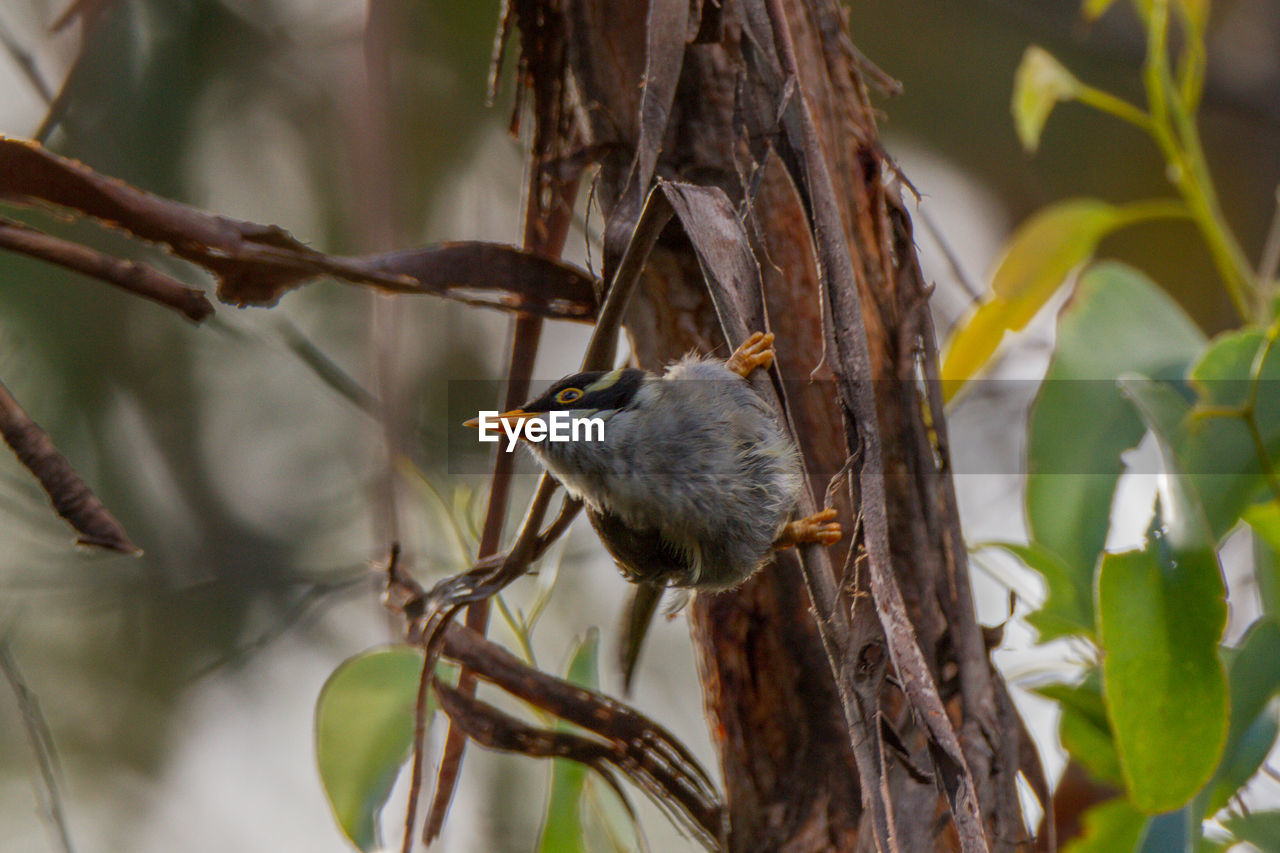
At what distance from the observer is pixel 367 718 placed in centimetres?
137

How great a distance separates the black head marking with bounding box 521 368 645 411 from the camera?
1040 millimetres

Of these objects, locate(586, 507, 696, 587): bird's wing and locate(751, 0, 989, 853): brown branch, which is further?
locate(586, 507, 696, 587): bird's wing

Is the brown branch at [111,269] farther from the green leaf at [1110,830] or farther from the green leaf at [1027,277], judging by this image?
the green leaf at [1110,830]

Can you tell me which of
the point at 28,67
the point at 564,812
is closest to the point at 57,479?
the point at 564,812

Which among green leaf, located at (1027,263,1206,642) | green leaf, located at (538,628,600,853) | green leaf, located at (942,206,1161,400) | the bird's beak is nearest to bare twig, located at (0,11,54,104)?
the bird's beak

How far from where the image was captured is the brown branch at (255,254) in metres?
1.01

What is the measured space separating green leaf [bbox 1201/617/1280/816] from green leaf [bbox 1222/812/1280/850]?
8 cm

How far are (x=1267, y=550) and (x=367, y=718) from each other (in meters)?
1.41

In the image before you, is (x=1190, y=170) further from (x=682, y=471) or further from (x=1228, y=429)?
(x=682, y=471)

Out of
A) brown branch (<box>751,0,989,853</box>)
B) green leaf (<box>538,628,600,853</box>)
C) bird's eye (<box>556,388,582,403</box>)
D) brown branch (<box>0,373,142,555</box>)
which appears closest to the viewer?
brown branch (<box>751,0,989,853</box>)

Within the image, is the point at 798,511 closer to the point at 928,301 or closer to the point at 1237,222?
the point at 928,301

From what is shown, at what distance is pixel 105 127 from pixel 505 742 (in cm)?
311

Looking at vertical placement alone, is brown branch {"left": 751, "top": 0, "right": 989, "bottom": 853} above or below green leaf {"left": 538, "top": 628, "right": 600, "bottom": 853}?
above

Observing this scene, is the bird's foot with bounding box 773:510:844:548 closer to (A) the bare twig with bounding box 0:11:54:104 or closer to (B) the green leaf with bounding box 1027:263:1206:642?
(B) the green leaf with bounding box 1027:263:1206:642
